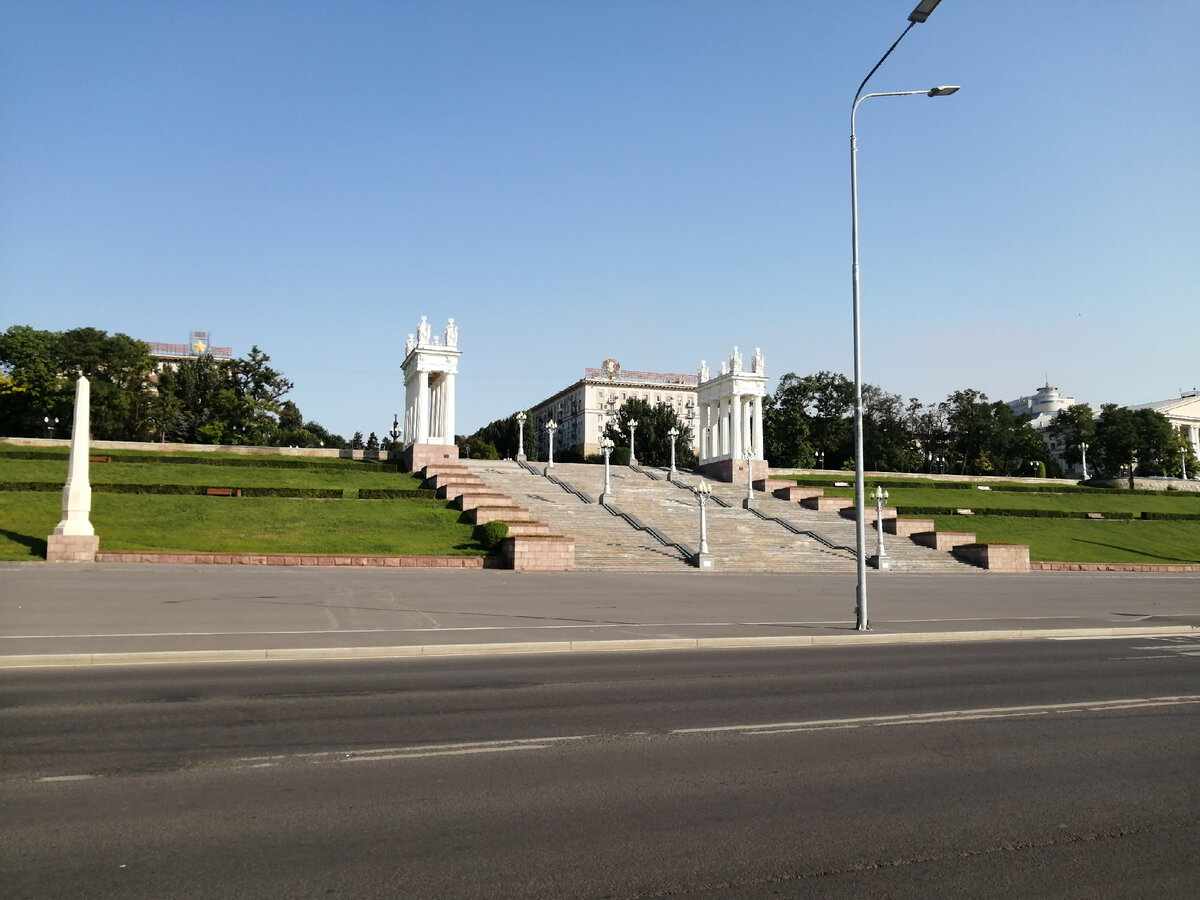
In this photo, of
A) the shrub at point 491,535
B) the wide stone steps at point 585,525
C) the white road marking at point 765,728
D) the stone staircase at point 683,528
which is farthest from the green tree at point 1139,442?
the white road marking at point 765,728

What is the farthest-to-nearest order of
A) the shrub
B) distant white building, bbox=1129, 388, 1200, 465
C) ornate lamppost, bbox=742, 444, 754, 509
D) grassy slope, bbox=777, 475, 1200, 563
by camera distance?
distant white building, bbox=1129, 388, 1200, 465 → ornate lamppost, bbox=742, 444, 754, 509 → grassy slope, bbox=777, 475, 1200, 563 → the shrub

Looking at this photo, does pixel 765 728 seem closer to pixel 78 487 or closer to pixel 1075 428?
pixel 78 487

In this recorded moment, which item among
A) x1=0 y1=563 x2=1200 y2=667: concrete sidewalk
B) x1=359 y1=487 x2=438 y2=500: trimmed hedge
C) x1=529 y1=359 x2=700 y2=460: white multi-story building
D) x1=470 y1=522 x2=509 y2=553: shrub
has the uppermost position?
x1=529 y1=359 x2=700 y2=460: white multi-story building

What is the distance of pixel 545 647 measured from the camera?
15.1 metres

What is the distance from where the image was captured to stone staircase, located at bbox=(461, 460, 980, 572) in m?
37.4

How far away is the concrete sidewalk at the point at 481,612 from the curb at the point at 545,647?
0.03 meters

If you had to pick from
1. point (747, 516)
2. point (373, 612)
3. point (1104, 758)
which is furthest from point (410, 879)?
point (747, 516)

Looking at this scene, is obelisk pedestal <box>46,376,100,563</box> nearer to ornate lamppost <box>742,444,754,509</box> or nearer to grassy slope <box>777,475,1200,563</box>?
ornate lamppost <box>742,444,754,509</box>

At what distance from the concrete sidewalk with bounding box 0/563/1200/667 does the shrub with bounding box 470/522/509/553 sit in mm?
3294

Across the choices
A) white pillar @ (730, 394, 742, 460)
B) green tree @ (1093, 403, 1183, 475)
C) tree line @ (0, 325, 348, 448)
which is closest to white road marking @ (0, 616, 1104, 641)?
white pillar @ (730, 394, 742, 460)

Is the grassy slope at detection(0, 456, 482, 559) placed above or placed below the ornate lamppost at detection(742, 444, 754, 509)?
below

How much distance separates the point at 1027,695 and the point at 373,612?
42.8 feet

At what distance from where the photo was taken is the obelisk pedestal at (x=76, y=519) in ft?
91.6

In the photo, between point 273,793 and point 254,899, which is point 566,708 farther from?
point 254,899
